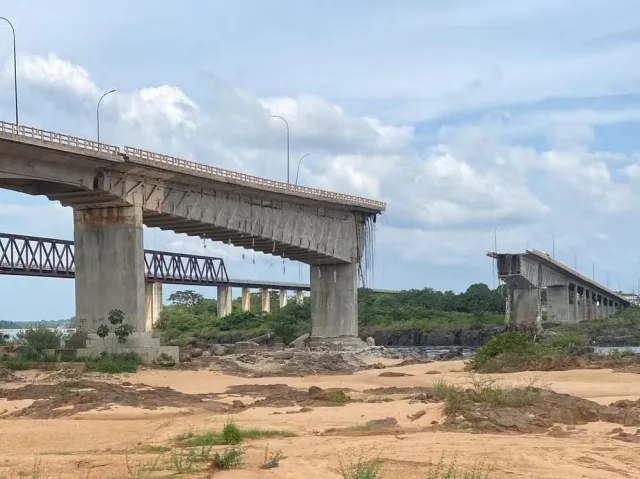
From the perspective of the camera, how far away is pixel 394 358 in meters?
66.6

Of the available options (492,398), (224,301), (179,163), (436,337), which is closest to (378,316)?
(436,337)

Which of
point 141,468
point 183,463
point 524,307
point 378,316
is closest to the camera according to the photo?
point 141,468

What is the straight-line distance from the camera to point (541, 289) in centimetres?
11100

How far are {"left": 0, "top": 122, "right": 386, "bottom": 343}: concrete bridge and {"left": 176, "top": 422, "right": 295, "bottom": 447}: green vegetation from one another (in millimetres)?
25613

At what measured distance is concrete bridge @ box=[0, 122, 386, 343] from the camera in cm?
4447

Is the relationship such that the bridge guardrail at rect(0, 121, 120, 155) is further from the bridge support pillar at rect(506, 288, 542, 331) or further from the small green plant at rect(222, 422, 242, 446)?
the bridge support pillar at rect(506, 288, 542, 331)

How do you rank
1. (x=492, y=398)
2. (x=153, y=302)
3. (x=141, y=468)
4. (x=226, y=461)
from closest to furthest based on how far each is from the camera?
(x=141, y=468) → (x=226, y=461) → (x=492, y=398) → (x=153, y=302)

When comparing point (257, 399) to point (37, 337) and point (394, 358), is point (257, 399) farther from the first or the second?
point (394, 358)

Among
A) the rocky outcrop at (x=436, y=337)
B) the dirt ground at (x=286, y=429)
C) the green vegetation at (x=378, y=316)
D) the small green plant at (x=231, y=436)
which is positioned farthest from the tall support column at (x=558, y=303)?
the small green plant at (x=231, y=436)

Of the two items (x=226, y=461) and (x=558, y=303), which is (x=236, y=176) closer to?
(x=226, y=461)

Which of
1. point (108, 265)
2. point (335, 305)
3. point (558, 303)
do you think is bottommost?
point (558, 303)

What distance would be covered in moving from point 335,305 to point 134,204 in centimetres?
3062

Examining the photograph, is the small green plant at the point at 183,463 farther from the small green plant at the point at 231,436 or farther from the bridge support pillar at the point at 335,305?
the bridge support pillar at the point at 335,305

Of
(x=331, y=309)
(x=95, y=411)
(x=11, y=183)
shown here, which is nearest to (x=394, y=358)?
(x=331, y=309)
